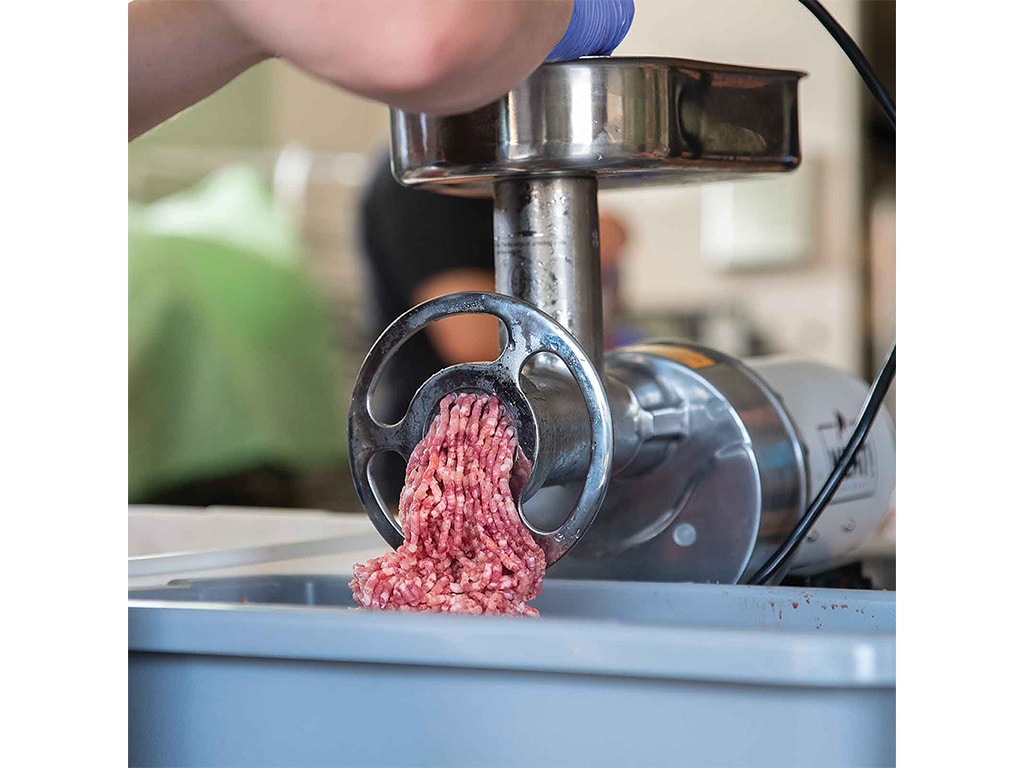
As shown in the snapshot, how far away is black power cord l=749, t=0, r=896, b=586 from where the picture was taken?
61 cm

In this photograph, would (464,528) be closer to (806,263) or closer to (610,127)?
(610,127)

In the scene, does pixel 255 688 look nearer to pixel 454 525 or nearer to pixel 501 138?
pixel 454 525

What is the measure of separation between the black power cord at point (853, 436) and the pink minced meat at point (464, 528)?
6.2 inches

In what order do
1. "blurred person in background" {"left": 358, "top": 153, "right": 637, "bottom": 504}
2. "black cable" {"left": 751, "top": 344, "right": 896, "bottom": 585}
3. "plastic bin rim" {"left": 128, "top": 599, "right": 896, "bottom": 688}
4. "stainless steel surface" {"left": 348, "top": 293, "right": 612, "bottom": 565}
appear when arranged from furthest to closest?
"blurred person in background" {"left": 358, "top": 153, "right": 637, "bottom": 504} → "black cable" {"left": 751, "top": 344, "right": 896, "bottom": 585} → "stainless steel surface" {"left": 348, "top": 293, "right": 612, "bottom": 565} → "plastic bin rim" {"left": 128, "top": 599, "right": 896, "bottom": 688}

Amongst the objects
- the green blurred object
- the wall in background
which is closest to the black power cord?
the green blurred object

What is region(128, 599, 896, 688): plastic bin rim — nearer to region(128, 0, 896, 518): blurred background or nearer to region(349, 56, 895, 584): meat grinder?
region(349, 56, 895, 584): meat grinder

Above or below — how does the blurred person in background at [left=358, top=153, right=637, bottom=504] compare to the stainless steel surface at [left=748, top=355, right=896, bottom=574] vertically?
above

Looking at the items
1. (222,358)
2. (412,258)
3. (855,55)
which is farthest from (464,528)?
(222,358)

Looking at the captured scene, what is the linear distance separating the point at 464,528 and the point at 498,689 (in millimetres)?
88

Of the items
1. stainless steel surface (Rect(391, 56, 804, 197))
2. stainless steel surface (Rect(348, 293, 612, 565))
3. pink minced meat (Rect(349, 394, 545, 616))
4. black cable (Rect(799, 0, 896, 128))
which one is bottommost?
pink minced meat (Rect(349, 394, 545, 616))

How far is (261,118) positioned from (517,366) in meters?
3.20

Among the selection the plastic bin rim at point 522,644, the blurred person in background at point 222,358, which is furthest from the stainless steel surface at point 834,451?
the blurred person in background at point 222,358
